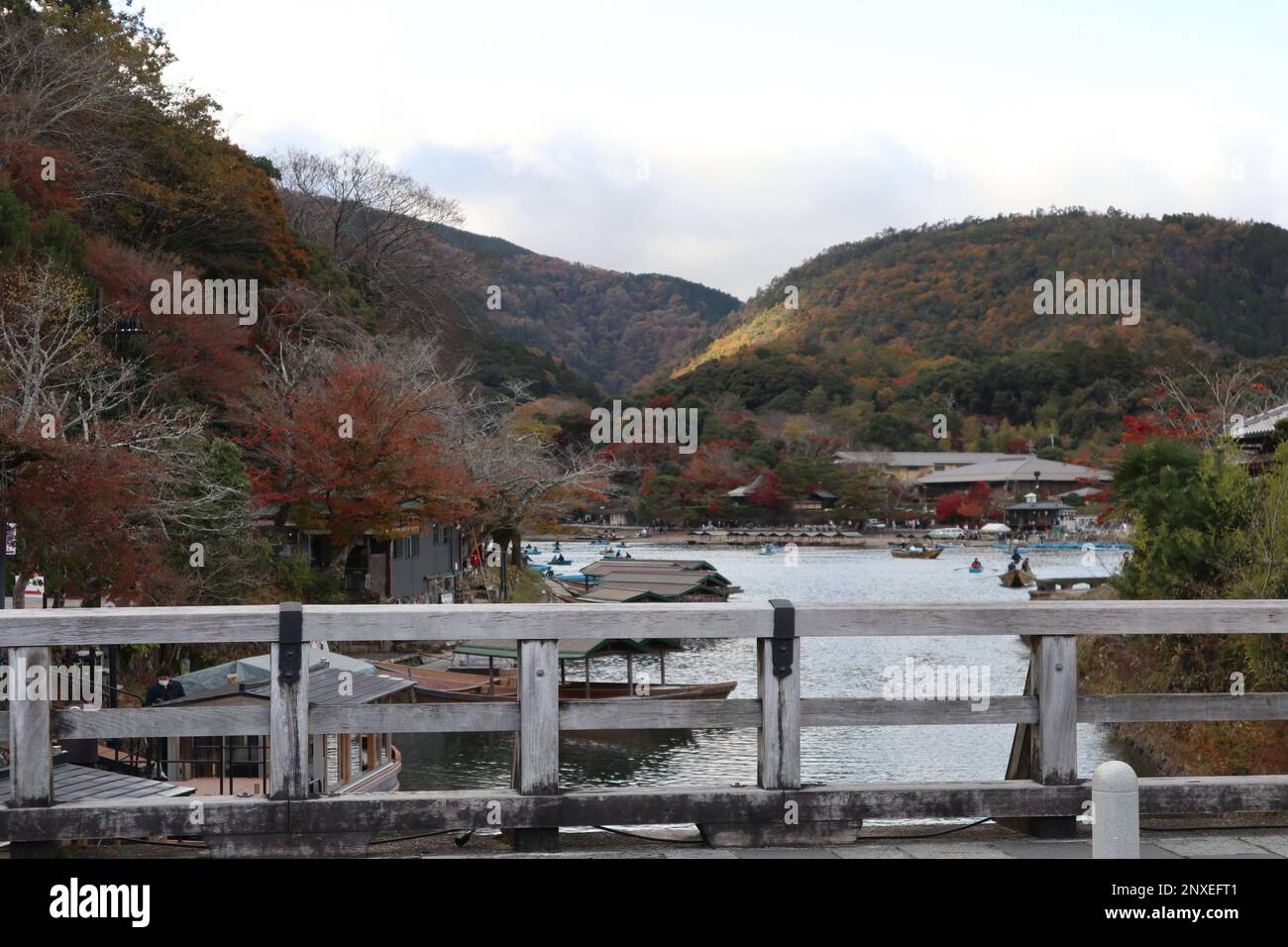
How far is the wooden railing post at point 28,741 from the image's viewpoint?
5.98 m

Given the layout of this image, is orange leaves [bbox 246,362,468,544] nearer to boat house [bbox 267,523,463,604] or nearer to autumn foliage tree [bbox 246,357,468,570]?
autumn foliage tree [bbox 246,357,468,570]

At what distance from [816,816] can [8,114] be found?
35117mm

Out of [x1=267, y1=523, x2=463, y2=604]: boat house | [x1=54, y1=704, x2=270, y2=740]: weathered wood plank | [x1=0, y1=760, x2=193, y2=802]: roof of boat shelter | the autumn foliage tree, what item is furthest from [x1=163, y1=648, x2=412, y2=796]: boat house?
[x1=267, y1=523, x2=463, y2=604]: boat house

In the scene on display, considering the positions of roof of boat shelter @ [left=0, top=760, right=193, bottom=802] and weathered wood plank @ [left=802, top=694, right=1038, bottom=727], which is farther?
roof of boat shelter @ [left=0, top=760, right=193, bottom=802]

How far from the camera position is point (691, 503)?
12888 centimetres

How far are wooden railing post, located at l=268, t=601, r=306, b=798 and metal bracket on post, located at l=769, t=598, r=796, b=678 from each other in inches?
96.0

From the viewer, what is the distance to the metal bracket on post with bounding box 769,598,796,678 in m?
6.42

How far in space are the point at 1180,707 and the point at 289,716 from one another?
478cm

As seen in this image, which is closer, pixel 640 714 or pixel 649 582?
pixel 640 714

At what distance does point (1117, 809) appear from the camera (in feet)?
16.1

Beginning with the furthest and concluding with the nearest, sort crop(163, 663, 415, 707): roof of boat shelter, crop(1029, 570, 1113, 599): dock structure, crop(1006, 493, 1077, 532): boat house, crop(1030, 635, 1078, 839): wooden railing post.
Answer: crop(1006, 493, 1077, 532): boat house → crop(1029, 570, 1113, 599): dock structure → crop(163, 663, 415, 707): roof of boat shelter → crop(1030, 635, 1078, 839): wooden railing post

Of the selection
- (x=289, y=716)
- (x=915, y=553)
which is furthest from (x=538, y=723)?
(x=915, y=553)

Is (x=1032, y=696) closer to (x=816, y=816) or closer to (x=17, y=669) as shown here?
(x=816, y=816)

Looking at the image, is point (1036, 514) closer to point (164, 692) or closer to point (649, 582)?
point (649, 582)
